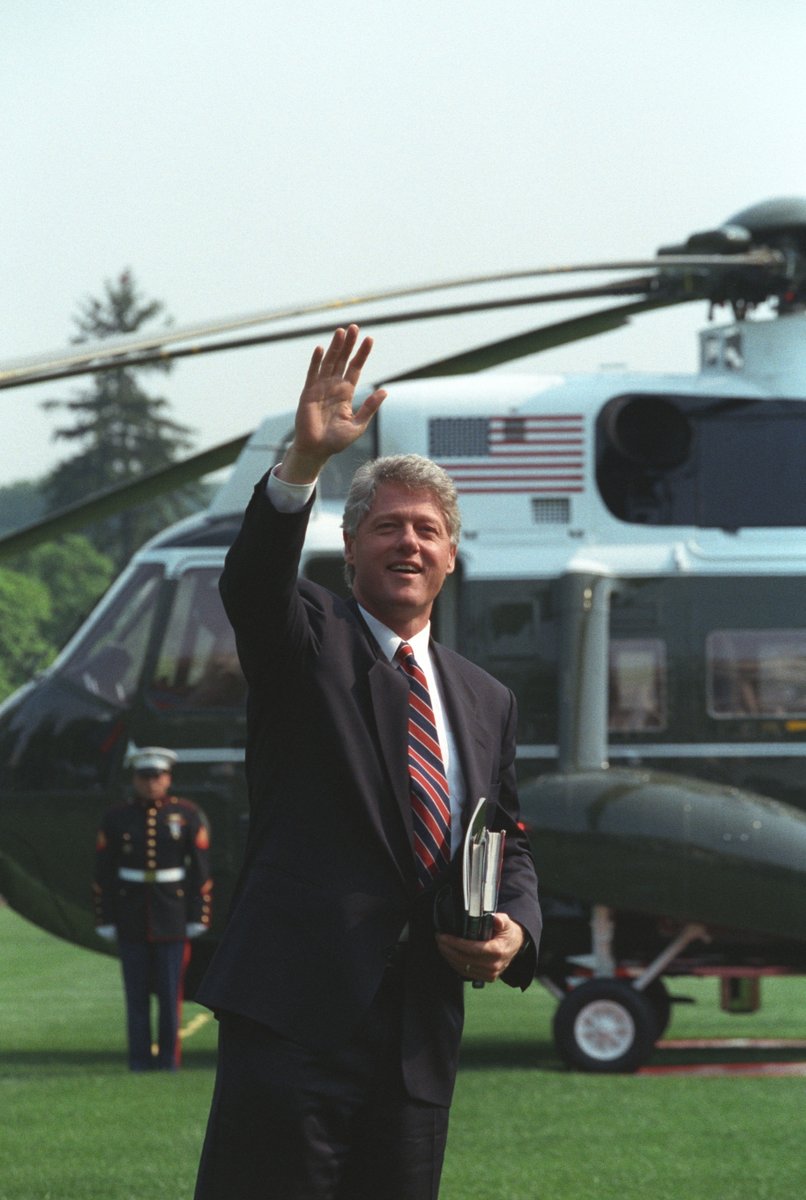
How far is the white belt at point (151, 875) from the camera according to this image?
10516mm

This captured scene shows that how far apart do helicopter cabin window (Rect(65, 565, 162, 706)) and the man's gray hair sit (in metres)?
7.65

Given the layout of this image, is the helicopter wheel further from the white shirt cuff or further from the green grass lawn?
the white shirt cuff

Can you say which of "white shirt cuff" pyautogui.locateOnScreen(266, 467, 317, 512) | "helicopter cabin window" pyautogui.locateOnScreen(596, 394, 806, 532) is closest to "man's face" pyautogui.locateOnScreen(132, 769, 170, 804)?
"helicopter cabin window" pyautogui.locateOnScreen(596, 394, 806, 532)

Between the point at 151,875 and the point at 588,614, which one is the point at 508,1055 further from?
the point at 588,614

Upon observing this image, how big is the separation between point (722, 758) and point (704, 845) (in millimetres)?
909

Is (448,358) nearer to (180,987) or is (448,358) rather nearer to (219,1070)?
(180,987)

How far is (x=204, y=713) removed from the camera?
10.8 metres

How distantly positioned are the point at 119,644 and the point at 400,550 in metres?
7.85

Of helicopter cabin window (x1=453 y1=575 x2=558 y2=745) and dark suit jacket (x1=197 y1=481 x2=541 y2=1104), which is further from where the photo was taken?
helicopter cabin window (x1=453 y1=575 x2=558 y2=745)

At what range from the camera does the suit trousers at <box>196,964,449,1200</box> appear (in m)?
3.24

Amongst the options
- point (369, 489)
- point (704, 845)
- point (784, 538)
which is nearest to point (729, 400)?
point (784, 538)

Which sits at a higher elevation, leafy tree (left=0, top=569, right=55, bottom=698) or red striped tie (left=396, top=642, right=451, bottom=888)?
red striped tie (left=396, top=642, right=451, bottom=888)

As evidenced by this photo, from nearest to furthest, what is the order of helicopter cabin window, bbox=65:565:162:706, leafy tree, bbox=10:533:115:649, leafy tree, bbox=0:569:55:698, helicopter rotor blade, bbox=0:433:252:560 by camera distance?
helicopter rotor blade, bbox=0:433:252:560, helicopter cabin window, bbox=65:565:162:706, leafy tree, bbox=0:569:55:698, leafy tree, bbox=10:533:115:649

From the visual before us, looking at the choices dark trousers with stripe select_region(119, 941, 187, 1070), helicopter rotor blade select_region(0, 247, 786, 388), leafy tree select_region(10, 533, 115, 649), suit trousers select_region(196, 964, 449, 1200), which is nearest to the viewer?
suit trousers select_region(196, 964, 449, 1200)
